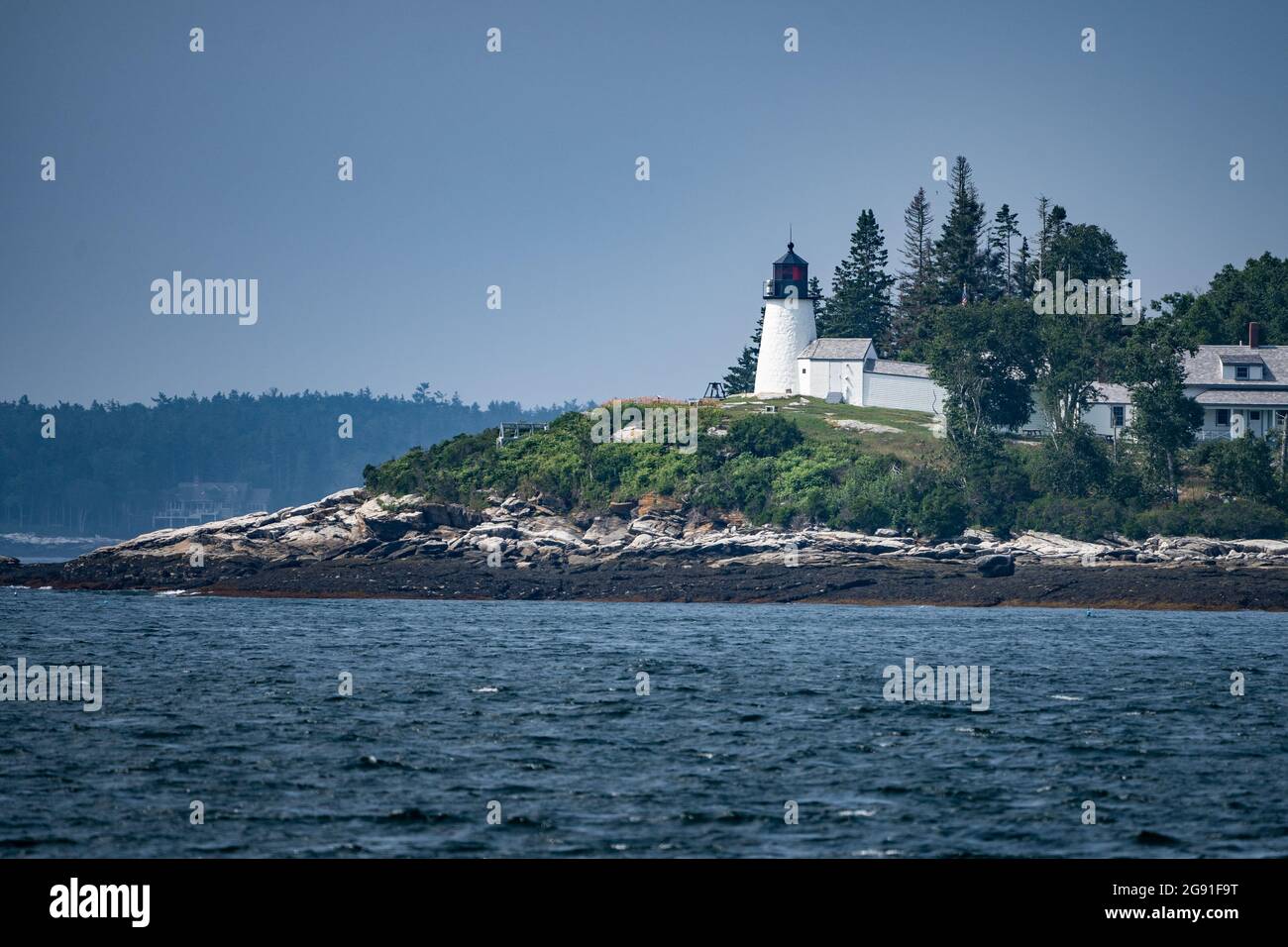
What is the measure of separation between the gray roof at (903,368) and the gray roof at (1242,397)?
18265 millimetres

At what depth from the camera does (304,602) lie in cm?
7588

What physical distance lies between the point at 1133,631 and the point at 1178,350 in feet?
125

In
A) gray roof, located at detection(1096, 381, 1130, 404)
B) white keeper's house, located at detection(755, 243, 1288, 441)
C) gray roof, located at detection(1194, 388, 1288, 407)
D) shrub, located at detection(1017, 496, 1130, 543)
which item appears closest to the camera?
shrub, located at detection(1017, 496, 1130, 543)

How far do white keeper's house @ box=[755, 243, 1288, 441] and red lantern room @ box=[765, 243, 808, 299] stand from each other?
7 centimetres

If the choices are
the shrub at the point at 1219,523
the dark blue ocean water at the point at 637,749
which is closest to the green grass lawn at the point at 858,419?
the shrub at the point at 1219,523

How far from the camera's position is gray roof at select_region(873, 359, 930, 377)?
345 feet

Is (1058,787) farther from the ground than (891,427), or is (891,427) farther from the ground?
(891,427)

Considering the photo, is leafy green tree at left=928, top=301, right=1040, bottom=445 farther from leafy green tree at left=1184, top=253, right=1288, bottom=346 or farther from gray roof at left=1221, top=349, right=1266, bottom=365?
Result: leafy green tree at left=1184, top=253, right=1288, bottom=346

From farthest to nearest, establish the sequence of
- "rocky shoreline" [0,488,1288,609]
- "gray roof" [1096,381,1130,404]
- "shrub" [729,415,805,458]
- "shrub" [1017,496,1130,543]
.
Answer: "gray roof" [1096,381,1130,404]
"shrub" [729,415,805,458]
"shrub" [1017,496,1130,543]
"rocky shoreline" [0,488,1288,609]

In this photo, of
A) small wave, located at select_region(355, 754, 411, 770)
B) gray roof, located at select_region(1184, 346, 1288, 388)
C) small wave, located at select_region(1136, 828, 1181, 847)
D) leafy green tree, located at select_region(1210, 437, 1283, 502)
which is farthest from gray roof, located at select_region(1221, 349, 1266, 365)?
small wave, located at select_region(355, 754, 411, 770)
